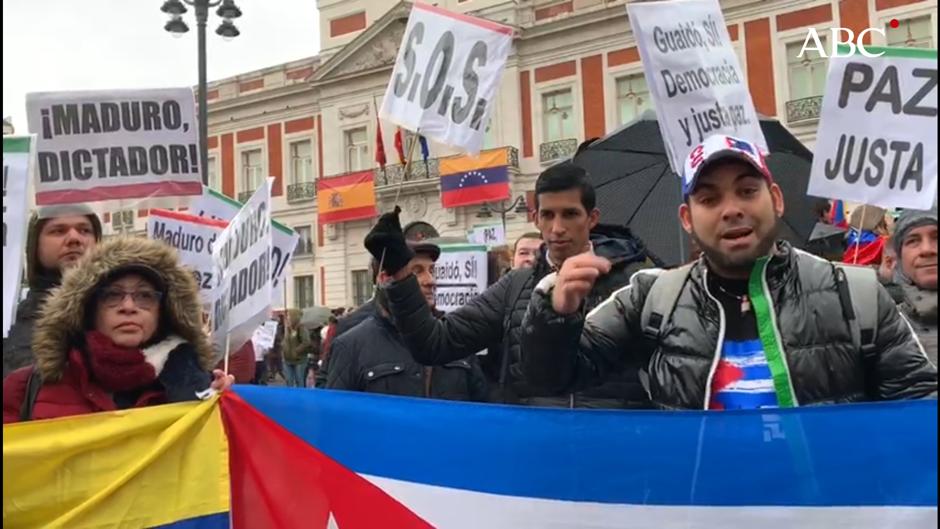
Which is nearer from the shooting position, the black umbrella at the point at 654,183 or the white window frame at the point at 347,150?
the black umbrella at the point at 654,183

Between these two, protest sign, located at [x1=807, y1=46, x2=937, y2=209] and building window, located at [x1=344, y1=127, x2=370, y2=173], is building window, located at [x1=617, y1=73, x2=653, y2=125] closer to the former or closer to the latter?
building window, located at [x1=344, y1=127, x2=370, y2=173]

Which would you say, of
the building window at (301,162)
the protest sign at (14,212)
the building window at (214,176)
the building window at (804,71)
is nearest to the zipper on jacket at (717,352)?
the protest sign at (14,212)

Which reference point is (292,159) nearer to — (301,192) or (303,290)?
(301,192)

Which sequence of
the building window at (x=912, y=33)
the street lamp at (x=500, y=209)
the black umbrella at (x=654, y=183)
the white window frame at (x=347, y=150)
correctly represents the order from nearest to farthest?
the black umbrella at (x=654, y=183)
the building window at (x=912, y=33)
the street lamp at (x=500, y=209)
the white window frame at (x=347, y=150)

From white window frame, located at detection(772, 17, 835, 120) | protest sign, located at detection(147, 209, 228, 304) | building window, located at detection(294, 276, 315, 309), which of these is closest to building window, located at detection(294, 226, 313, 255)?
building window, located at detection(294, 276, 315, 309)

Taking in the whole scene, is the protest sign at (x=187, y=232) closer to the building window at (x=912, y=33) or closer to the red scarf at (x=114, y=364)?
the red scarf at (x=114, y=364)

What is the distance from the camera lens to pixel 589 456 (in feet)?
7.04

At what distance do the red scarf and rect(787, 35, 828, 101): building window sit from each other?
79.1 ft

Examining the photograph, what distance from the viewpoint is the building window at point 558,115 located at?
2777 cm

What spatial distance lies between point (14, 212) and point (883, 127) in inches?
128

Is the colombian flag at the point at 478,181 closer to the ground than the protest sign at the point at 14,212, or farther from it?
farther from it

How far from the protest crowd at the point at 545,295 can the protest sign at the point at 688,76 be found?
13mm

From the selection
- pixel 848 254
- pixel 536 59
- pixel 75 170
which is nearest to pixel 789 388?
pixel 75 170

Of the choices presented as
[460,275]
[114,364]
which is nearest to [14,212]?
[114,364]
